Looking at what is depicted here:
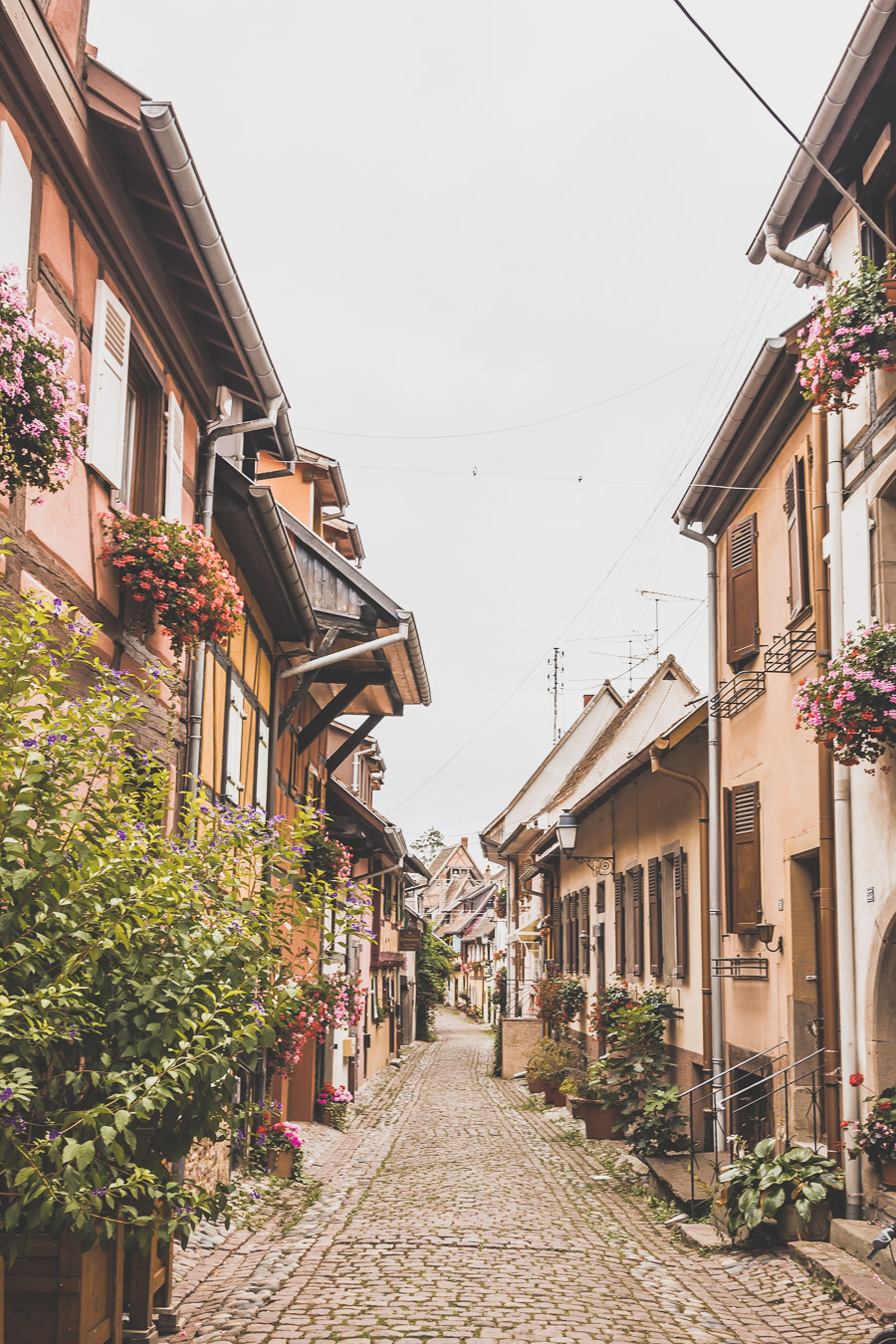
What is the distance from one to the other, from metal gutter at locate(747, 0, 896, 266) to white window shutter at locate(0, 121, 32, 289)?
15.9ft

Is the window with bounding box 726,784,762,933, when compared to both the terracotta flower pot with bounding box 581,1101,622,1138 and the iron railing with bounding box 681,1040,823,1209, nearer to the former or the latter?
the iron railing with bounding box 681,1040,823,1209

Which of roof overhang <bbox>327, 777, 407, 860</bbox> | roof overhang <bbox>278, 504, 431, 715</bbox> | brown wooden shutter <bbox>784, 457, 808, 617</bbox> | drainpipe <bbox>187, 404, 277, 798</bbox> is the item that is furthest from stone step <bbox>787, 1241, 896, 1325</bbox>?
roof overhang <bbox>327, 777, 407, 860</bbox>

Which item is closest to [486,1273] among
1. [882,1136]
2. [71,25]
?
[882,1136]

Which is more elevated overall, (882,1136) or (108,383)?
(108,383)

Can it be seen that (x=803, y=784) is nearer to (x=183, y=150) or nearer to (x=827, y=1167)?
(x=827, y=1167)

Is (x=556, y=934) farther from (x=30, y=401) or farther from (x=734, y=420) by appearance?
(x=30, y=401)

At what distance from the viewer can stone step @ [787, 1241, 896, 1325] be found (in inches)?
281

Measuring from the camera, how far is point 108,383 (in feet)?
24.4

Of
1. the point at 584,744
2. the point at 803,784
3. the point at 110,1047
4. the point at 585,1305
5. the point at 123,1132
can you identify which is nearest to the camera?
the point at 123,1132

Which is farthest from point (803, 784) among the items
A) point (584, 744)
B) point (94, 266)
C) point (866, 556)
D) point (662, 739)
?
point (584, 744)

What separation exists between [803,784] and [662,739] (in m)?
3.35

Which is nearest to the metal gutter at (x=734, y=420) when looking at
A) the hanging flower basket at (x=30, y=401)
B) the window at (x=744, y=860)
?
the window at (x=744, y=860)

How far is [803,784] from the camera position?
1027cm

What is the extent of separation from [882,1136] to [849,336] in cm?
472
